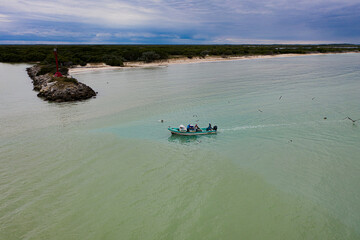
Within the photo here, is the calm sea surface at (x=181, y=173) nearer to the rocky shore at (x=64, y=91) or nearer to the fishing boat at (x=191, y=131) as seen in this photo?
the fishing boat at (x=191, y=131)

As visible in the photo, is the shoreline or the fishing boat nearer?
the fishing boat

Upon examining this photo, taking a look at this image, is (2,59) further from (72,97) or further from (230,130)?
(230,130)

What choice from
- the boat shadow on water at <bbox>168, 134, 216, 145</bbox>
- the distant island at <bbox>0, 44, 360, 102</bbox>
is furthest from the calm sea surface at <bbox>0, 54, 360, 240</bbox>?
the distant island at <bbox>0, 44, 360, 102</bbox>

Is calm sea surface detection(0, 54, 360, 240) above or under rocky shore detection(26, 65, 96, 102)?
under

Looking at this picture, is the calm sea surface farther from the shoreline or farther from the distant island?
the shoreline

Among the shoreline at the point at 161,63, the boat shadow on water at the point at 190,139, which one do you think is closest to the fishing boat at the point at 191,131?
the boat shadow on water at the point at 190,139

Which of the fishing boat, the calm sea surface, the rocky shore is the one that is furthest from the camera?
the rocky shore

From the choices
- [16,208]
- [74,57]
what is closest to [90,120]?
[16,208]

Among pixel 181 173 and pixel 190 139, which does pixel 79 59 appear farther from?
pixel 181 173
